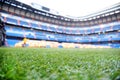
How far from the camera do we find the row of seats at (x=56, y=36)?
2850cm

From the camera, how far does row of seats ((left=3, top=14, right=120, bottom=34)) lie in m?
30.2

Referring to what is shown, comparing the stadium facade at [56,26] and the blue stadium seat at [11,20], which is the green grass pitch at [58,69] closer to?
the stadium facade at [56,26]

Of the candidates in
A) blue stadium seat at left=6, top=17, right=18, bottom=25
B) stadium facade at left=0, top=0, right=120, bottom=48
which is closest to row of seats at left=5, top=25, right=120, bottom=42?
stadium facade at left=0, top=0, right=120, bottom=48

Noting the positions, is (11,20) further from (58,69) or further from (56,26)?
(58,69)

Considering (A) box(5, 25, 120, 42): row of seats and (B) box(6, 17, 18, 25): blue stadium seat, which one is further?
→ (A) box(5, 25, 120, 42): row of seats

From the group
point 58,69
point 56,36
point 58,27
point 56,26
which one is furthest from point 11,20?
point 58,69

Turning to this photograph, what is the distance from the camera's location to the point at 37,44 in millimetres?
24703

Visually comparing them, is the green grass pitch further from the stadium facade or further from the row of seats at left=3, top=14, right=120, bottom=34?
the row of seats at left=3, top=14, right=120, bottom=34

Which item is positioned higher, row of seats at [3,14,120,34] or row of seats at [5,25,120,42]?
row of seats at [3,14,120,34]

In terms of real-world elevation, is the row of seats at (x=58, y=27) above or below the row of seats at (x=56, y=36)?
above

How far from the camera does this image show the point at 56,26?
4059 cm

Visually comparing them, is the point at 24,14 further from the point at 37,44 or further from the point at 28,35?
the point at 37,44

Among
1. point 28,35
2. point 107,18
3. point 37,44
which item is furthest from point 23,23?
point 107,18

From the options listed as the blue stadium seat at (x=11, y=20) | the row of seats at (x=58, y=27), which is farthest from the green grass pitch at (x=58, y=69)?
the row of seats at (x=58, y=27)
